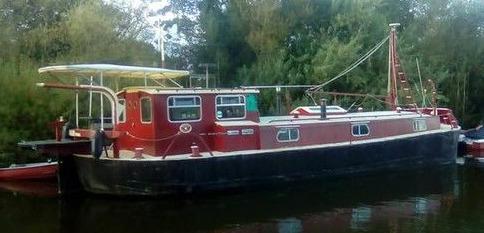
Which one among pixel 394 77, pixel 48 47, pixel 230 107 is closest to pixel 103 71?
pixel 230 107

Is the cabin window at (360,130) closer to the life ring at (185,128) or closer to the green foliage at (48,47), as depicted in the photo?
the life ring at (185,128)

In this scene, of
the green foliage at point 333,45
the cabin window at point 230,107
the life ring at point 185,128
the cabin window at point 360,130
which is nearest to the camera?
the life ring at point 185,128

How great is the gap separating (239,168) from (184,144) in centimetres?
177

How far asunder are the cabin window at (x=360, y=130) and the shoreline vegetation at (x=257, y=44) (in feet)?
20.8

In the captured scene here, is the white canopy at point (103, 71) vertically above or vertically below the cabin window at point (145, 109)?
above

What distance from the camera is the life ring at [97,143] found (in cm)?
1638

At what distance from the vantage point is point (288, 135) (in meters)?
19.2

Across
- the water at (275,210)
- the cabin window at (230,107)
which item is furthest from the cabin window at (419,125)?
the cabin window at (230,107)

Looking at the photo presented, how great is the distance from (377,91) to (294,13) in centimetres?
605

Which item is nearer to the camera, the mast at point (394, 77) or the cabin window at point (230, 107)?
the cabin window at point (230, 107)

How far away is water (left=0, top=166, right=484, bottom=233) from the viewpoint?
1401 centimetres

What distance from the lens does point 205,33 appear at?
107 feet

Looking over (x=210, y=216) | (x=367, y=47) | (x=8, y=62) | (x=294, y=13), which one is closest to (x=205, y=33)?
(x=294, y=13)

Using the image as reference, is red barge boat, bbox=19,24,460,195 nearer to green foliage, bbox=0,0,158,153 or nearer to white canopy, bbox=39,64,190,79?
white canopy, bbox=39,64,190,79
